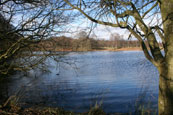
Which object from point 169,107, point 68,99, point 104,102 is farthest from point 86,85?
point 169,107

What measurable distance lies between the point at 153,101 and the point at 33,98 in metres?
6.06

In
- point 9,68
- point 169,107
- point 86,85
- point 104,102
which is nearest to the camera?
point 169,107

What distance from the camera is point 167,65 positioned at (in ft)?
11.7

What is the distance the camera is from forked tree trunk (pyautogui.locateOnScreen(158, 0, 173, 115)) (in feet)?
11.3

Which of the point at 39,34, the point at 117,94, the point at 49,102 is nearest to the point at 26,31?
the point at 39,34

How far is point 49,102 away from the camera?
25.7 feet

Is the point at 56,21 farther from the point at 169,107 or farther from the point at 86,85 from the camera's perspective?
the point at 86,85

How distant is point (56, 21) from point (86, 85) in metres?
6.20

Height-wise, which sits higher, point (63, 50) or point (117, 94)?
point (63, 50)

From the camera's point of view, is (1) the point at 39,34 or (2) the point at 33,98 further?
(2) the point at 33,98

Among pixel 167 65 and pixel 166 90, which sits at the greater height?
pixel 167 65

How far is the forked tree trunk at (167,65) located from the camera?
346 centimetres

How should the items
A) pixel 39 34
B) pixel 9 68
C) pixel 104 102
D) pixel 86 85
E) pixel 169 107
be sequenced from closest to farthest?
pixel 169 107 < pixel 9 68 < pixel 39 34 < pixel 104 102 < pixel 86 85

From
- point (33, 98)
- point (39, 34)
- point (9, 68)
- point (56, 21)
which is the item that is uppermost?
point (56, 21)
